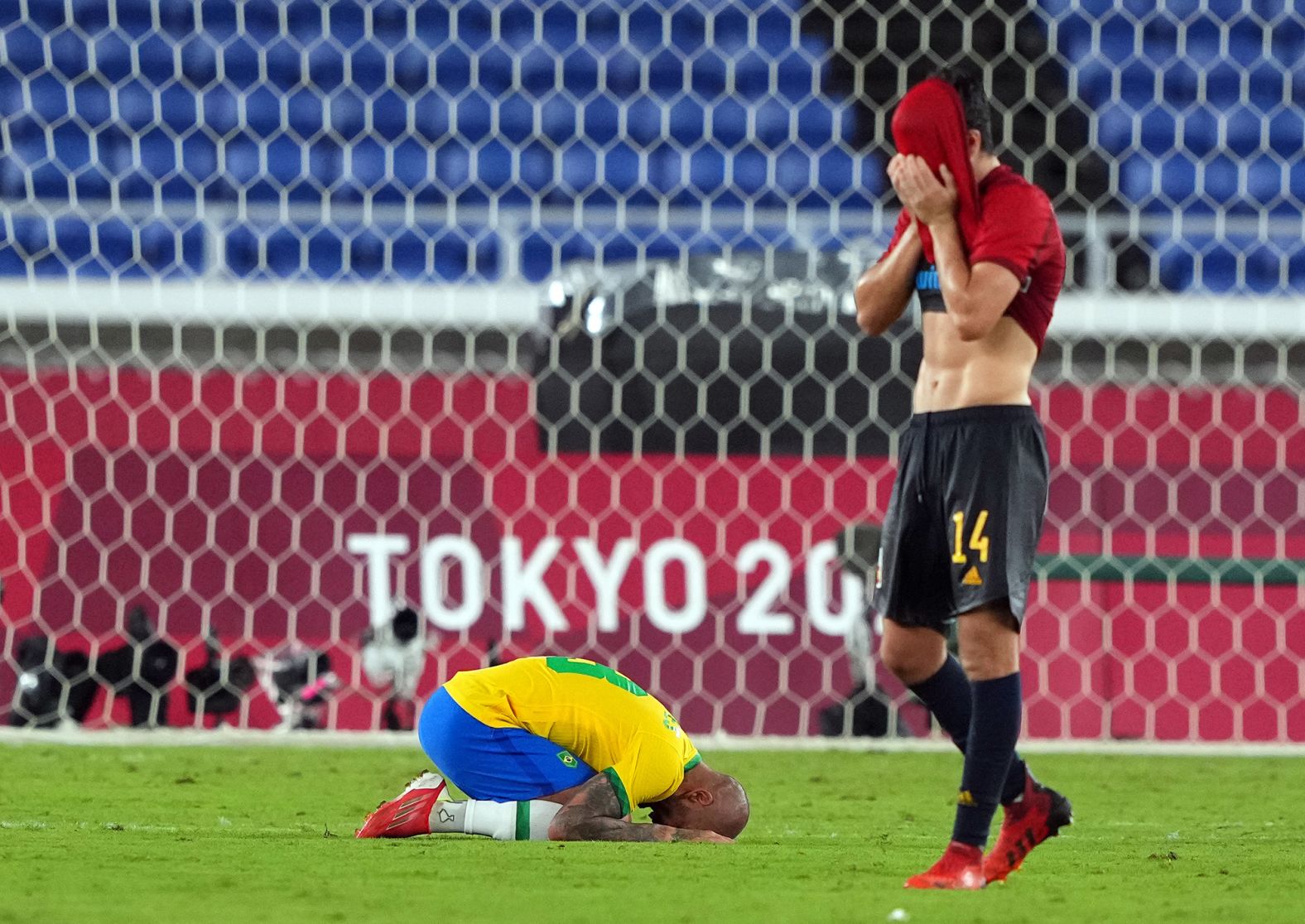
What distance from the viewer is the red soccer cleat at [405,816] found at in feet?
7.84

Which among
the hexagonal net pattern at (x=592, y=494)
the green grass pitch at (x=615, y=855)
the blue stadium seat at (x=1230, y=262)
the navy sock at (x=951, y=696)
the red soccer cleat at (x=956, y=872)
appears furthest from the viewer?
the blue stadium seat at (x=1230, y=262)

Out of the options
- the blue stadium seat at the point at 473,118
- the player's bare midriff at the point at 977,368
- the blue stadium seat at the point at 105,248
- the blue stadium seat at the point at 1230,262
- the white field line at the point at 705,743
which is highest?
the blue stadium seat at the point at 473,118

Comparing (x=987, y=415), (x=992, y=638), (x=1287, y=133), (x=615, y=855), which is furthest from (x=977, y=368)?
(x=1287, y=133)

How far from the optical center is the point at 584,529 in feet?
13.6

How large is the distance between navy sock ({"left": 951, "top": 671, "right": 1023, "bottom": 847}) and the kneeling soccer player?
0.53 meters

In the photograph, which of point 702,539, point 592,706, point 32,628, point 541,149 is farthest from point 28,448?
point 541,149

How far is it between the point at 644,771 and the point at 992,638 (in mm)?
591

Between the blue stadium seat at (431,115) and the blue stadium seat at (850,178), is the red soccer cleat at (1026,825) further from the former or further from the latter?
the blue stadium seat at (431,115)

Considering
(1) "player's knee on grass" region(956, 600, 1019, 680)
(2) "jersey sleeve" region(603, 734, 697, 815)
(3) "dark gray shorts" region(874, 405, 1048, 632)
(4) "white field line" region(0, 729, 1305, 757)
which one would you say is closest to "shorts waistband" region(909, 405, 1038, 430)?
(3) "dark gray shorts" region(874, 405, 1048, 632)

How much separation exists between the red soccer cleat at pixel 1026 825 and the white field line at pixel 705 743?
6.33 ft

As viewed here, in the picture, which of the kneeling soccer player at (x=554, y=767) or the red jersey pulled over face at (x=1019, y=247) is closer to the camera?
the red jersey pulled over face at (x=1019, y=247)

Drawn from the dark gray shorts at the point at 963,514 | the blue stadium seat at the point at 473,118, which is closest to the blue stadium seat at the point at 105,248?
the blue stadium seat at the point at 473,118

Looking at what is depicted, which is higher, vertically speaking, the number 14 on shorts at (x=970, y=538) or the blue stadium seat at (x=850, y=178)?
the blue stadium seat at (x=850, y=178)

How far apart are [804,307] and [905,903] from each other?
2.92 metres
